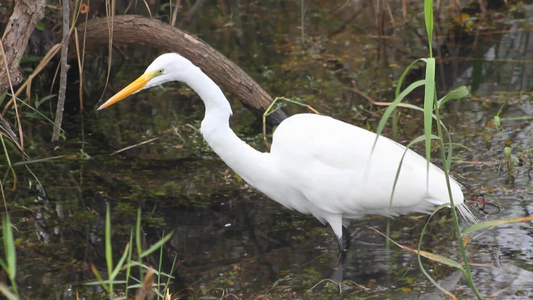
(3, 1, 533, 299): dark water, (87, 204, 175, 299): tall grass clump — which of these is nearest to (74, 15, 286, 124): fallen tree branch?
(3, 1, 533, 299): dark water

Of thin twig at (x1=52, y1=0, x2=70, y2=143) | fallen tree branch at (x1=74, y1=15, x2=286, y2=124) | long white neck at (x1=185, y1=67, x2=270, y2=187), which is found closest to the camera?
long white neck at (x1=185, y1=67, x2=270, y2=187)

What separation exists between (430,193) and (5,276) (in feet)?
6.85

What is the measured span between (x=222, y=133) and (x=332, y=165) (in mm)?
553

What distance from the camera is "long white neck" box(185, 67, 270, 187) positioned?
3.49 meters

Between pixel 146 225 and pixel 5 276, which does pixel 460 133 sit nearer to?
pixel 146 225

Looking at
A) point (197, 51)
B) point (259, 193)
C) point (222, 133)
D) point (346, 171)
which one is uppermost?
point (197, 51)

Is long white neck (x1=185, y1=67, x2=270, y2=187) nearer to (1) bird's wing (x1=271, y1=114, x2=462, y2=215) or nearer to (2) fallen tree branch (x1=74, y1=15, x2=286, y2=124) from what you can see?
(1) bird's wing (x1=271, y1=114, x2=462, y2=215)

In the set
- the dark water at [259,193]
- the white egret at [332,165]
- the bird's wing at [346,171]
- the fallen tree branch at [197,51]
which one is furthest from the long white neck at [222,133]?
the fallen tree branch at [197,51]

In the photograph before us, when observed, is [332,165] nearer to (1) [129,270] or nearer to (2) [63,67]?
(1) [129,270]

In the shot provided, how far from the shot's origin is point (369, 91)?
18.6ft

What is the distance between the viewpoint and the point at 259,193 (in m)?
4.47

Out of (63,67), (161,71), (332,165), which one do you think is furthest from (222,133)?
(63,67)

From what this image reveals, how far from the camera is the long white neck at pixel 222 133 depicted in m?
3.49

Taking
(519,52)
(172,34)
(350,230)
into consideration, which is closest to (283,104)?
(172,34)
